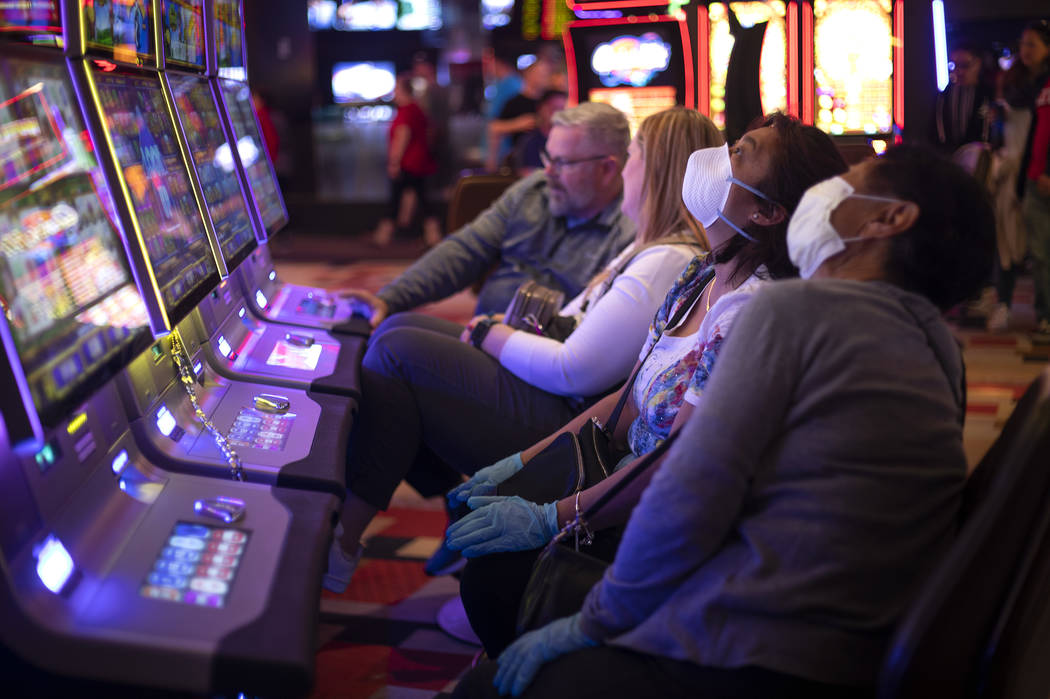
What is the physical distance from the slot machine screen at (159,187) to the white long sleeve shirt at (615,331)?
2.55 feet

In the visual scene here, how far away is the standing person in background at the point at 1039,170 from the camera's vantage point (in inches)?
204

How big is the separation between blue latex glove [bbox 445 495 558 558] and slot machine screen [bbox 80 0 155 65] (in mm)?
968

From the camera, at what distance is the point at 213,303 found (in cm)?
209

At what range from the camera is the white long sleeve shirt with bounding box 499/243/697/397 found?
2.11 meters

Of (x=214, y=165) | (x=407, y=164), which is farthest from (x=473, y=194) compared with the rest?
(x=407, y=164)

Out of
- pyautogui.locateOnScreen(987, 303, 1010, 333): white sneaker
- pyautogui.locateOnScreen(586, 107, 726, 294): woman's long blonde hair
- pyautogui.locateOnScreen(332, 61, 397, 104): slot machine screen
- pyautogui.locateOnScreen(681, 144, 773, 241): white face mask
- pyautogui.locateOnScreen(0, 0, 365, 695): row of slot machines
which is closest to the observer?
pyautogui.locateOnScreen(0, 0, 365, 695): row of slot machines

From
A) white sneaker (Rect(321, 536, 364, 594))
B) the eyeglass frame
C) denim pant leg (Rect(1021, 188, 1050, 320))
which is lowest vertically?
denim pant leg (Rect(1021, 188, 1050, 320))

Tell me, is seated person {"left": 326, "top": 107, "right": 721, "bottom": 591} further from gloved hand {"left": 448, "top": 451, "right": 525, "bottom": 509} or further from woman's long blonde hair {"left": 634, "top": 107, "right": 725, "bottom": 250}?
gloved hand {"left": 448, "top": 451, "right": 525, "bottom": 509}

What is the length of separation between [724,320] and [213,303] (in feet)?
3.73

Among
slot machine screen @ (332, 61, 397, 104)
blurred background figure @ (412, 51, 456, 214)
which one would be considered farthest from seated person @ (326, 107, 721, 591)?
slot machine screen @ (332, 61, 397, 104)

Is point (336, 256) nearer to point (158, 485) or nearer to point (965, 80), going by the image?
point (965, 80)

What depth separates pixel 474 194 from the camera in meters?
4.20

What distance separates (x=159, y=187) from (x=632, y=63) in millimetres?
3187

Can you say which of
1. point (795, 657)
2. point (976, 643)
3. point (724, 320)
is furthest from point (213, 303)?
point (976, 643)
